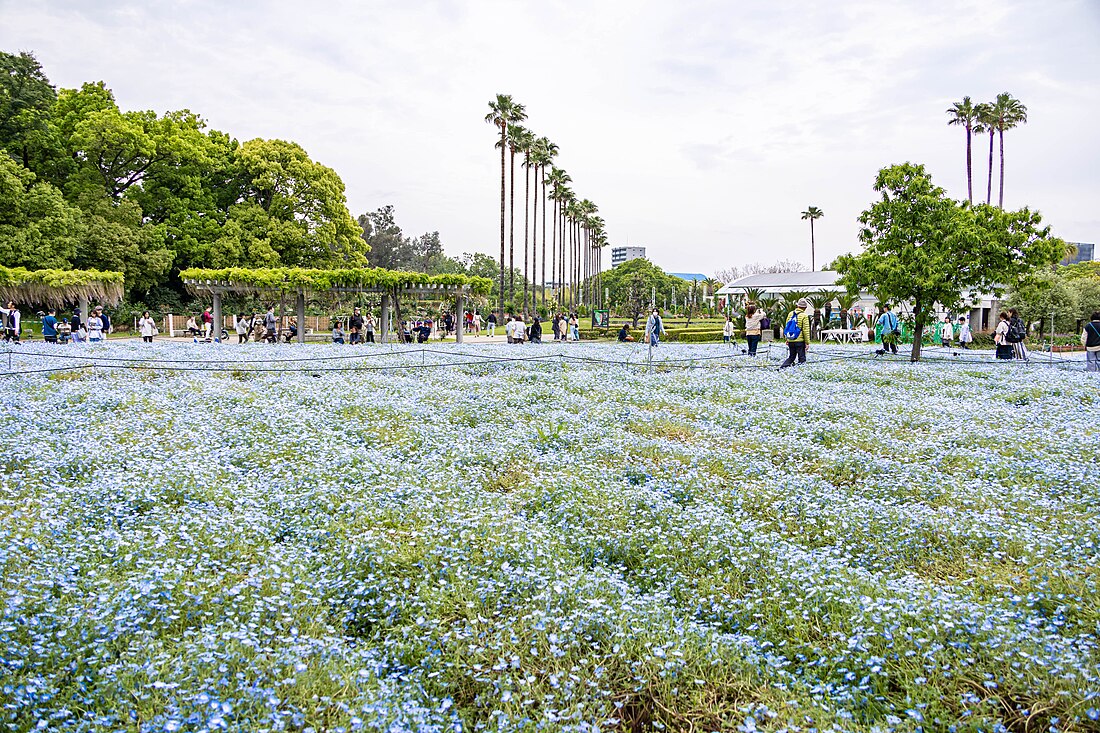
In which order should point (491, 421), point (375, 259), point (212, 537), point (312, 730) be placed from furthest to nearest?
1. point (375, 259)
2. point (491, 421)
3. point (212, 537)
4. point (312, 730)

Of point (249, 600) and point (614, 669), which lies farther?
point (249, 600)

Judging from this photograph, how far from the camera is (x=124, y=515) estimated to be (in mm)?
5180

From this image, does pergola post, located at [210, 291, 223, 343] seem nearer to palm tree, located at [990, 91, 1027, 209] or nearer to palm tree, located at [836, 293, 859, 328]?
palm tree, located at [836, 293, 859, 328]

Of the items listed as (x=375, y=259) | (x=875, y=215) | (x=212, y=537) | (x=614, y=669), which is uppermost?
(x=375, y=259)

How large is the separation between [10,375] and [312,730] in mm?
14280

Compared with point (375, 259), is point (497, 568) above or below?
below

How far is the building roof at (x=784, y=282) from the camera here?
171 feet

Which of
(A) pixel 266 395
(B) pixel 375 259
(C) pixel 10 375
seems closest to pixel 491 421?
(A) pixel 266 395

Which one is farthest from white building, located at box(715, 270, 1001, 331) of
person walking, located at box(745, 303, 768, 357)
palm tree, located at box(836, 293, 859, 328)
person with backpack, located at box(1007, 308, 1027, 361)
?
person walking, located at box(745, 303, 768, 357)

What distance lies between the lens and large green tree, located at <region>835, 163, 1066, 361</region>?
18719 mm

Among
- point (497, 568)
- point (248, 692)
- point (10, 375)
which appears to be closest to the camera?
point (248, 692)

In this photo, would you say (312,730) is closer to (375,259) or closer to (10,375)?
(10,375)

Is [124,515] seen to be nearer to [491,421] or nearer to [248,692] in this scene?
[248,692]

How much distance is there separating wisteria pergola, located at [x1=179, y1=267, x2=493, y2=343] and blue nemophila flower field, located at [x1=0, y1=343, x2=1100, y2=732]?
21941mm
